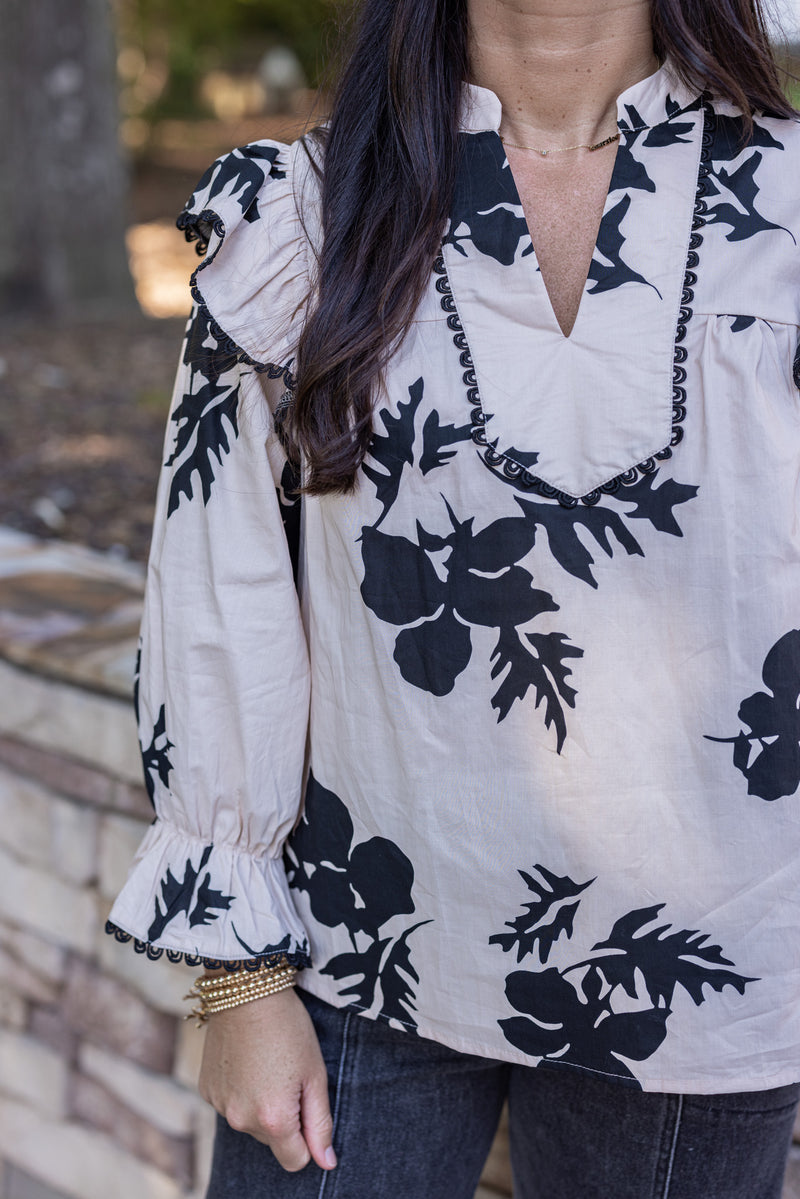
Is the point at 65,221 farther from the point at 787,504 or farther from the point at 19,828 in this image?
the point at 787,504

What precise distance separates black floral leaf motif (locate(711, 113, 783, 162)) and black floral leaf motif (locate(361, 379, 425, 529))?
1.00 feet

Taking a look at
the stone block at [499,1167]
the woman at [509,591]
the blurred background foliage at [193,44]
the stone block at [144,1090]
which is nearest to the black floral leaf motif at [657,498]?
the woman at [509,591]

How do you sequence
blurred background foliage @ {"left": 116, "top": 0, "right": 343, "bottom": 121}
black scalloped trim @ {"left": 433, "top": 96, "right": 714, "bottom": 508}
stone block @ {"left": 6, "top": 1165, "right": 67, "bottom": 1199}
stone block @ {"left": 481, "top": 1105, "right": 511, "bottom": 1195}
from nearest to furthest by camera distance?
1. black scalloped trim @ {"left": 433, "top": 96, "right": 714, "bottom": 508}
2. stone block @ {"left": 481, "top": 1105, "right": 511, "bottom": 1195}
3. stone block @ {"left": 6, "top": 1165, "right": 67, "bottom": 1199}
4. blurred background foliage @ {"left": 116, "top": 0, "right": 343, "bottom": 121}

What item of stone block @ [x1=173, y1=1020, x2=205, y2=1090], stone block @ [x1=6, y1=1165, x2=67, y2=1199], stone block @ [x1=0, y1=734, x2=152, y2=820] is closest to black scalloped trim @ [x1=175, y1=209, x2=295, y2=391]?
stone block @ [x1=0, y1=734, x2=152, y2=820]

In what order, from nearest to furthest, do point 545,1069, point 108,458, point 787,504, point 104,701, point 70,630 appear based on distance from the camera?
point 787,504 → point 545,1069 → point 104,701 → point 70,630 → point 108,458

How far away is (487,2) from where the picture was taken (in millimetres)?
951

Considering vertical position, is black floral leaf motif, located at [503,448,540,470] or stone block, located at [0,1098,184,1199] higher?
black floral leaf motif, located at [503,448,540,470]

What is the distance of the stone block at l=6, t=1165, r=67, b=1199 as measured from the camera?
1.93 m

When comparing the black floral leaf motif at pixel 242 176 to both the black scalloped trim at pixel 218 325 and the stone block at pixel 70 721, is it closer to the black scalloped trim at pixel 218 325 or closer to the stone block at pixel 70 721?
the black scalloped trim at pixel 218 325

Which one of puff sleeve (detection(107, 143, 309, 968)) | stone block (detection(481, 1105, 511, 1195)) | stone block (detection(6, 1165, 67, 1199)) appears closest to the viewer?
puff sleeve (detection(107, 143, 309, 968))

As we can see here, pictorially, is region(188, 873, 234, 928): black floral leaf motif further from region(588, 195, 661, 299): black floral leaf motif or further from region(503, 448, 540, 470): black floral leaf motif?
region(588, 195, 661, 299): black floral leaf motif

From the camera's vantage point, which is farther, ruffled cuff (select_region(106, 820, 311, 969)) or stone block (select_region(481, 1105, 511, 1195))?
stone block (select_region(481, 1105, 511, 1195))

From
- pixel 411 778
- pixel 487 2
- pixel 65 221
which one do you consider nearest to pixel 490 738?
pixel 411 778

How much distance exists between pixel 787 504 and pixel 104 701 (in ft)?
3.44
